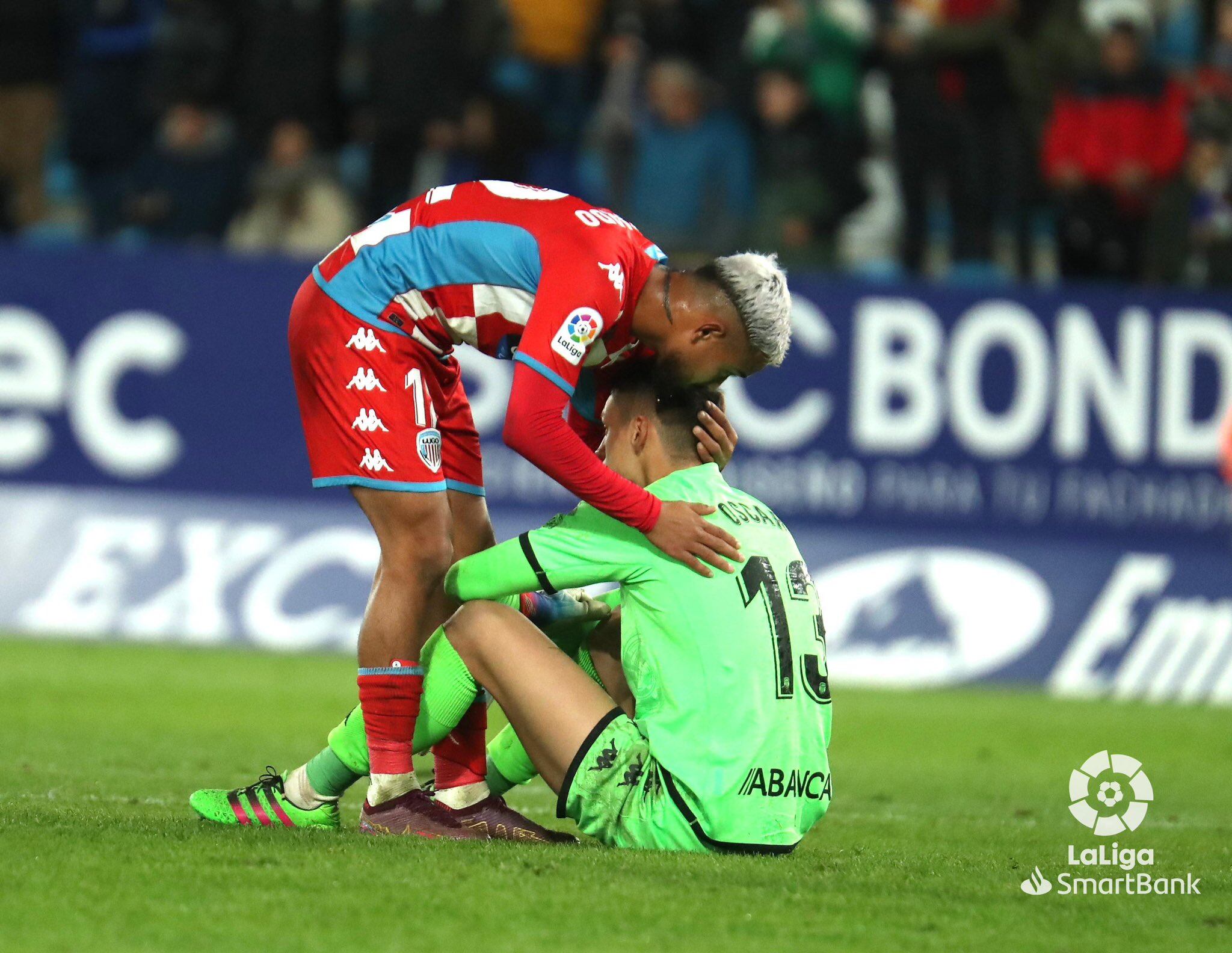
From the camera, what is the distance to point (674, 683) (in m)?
4.94

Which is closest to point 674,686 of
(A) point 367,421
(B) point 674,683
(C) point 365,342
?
(B) point 674,683

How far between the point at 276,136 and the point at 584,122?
8.11 feet

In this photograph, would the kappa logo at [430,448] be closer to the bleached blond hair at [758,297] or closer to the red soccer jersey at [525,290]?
the red soccer jersey at [525,290]

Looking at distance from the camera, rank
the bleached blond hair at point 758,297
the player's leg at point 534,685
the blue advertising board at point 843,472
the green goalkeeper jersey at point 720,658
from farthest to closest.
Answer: the blue advertising board at point 843,472 < the bleached blond hair at point 758,297 < the player's leg at point 534,685 < the green goalkeeper jersey at point 720,658

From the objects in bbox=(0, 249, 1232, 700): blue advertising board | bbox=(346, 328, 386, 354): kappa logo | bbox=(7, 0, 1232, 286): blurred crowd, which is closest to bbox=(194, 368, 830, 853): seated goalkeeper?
bbox=(346, 328, 386, 354): kappa logo

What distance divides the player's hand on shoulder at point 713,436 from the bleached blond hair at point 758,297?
0.76 feet

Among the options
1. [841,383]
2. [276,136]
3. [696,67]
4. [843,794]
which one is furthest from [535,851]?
[696,67]

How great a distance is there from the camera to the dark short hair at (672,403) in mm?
5328

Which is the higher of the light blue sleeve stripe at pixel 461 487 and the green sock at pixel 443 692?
the light blue sleeve stripe at pixel 461 487

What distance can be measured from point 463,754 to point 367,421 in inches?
42.2

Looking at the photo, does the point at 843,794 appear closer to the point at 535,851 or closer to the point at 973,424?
the point at 535,851

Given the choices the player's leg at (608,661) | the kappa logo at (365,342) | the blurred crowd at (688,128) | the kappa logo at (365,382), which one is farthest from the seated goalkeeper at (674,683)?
the blurred crowd at (688,128)

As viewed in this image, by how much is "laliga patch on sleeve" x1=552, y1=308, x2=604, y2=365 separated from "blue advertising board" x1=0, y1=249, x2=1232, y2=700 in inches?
243

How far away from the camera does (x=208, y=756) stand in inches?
295
